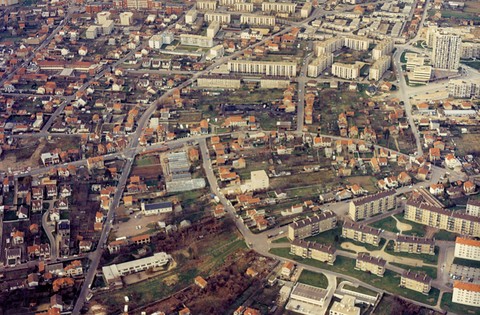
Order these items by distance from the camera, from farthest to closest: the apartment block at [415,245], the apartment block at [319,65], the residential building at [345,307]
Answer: the apartment block at [319,65] < the apartment block at [415,245] < the residential building at [345,307]

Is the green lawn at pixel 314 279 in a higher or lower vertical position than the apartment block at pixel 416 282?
lower

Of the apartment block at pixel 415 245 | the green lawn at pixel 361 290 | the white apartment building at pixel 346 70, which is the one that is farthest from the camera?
the white apartment building at pixel 346 70

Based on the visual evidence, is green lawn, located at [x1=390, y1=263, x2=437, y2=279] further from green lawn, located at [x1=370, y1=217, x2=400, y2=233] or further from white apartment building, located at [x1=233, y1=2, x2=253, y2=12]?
white apartment building, located at [x1=233, y1=2, x2=253, y2=12]

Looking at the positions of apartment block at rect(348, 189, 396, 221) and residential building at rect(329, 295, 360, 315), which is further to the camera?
apartment block at rect(348, 189, 396, 221)

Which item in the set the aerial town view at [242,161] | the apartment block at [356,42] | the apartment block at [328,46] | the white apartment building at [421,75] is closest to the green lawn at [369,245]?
the aerial town view at [242,161]

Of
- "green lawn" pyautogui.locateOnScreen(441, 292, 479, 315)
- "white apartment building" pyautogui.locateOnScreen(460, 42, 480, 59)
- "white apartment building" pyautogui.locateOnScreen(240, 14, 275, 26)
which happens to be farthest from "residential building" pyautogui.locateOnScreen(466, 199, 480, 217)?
"white apartment building" pyautogui.locateOnScreen(240, 14, 275, 26)

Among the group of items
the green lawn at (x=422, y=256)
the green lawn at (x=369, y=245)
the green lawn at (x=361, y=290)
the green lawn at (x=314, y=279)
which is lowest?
the green lawn at (x=361, y=290)

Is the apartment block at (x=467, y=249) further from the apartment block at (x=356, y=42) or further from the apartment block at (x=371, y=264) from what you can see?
the apartment block at (x=356, y=42)
